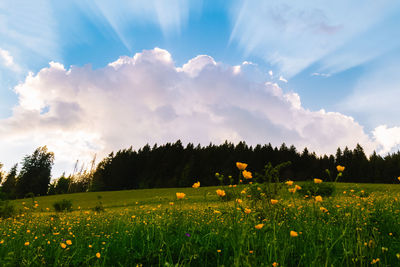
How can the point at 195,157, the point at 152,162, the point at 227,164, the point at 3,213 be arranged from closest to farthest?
the point at 3,213 → the point at 227,164 → the point at 195,157 → the point at 152,162

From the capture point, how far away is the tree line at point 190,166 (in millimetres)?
62125

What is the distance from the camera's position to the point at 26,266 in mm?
2410

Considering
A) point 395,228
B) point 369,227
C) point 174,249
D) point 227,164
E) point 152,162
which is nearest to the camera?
point 174,249

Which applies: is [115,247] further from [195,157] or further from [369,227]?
[195,157]

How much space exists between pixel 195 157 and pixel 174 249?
68.0 metres

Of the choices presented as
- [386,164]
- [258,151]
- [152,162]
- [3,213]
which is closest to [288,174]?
[258,151]

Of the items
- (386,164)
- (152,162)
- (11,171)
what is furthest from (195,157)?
(11,171)

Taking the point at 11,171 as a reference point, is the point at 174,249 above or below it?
below

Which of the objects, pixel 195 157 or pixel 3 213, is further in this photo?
pixel 195 157

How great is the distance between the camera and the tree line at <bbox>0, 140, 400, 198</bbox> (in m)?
62.1

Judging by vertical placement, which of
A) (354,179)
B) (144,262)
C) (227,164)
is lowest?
(144,262)

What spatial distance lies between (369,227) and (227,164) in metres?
63.5

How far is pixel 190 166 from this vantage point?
66812 mm

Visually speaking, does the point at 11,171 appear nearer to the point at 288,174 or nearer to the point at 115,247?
the point at 288,174
